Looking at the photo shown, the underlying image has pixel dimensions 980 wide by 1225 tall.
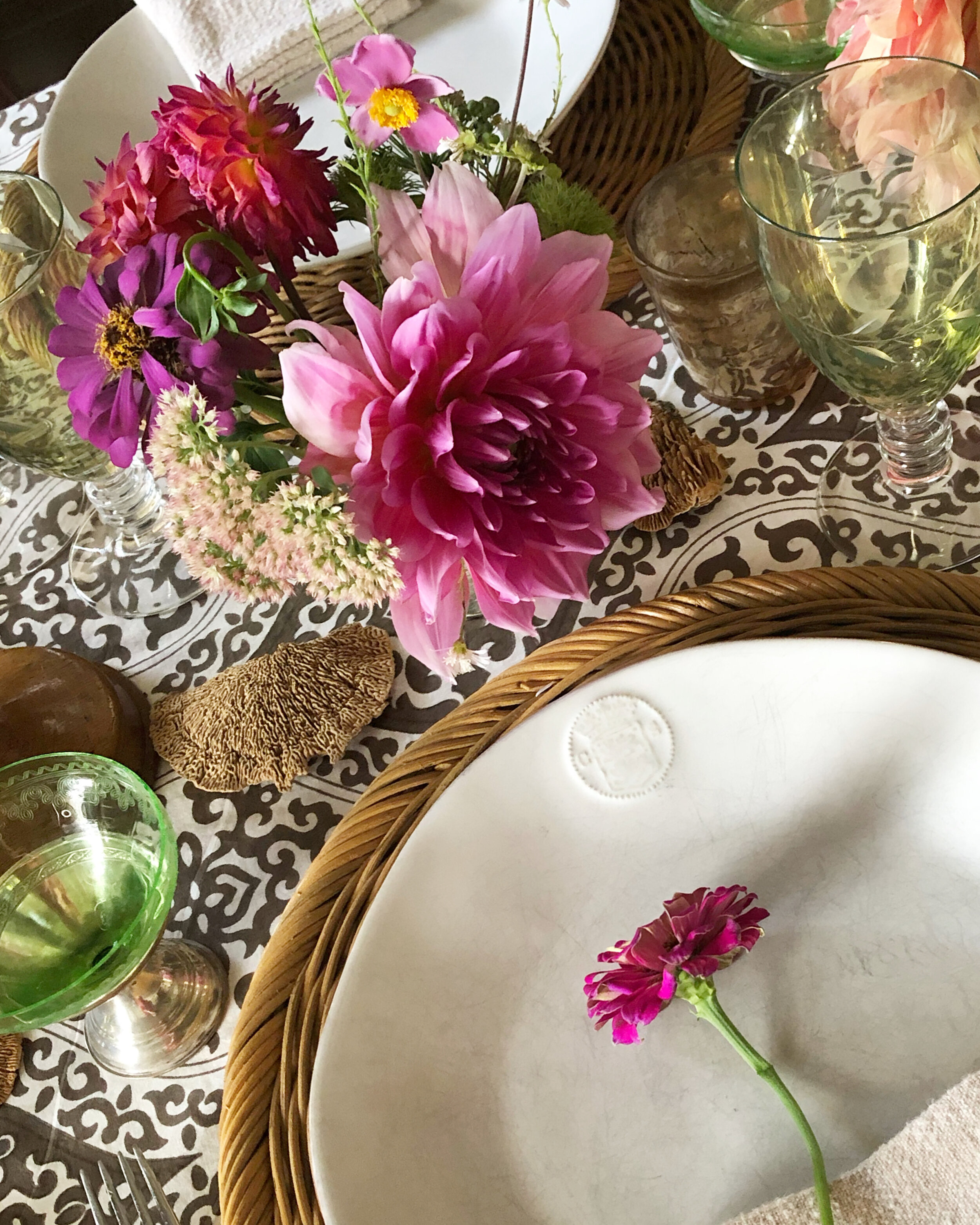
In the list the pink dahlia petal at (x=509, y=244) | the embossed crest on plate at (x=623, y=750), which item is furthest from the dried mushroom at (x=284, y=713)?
the pink dahlia petal at (x=509, y=244)

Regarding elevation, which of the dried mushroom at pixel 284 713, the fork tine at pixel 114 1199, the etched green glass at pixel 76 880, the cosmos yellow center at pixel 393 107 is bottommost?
the fork tine at pixel 114 1199

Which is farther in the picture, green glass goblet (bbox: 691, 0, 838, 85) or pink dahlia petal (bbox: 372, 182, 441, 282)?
green glass goblet (bbox: 691, 0, 838, 85)

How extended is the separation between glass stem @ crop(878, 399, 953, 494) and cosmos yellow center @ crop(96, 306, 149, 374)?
0.30 m

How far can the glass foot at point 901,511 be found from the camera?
0.47m

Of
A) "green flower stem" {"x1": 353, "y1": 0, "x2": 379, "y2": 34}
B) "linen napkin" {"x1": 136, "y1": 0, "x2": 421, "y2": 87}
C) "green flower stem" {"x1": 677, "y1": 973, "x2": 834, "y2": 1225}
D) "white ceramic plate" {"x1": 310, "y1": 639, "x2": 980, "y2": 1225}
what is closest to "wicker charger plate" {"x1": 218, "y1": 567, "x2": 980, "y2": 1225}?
"white ceramic plate" {"x1": 310, "y1": 639, "x2": 980, "y2": 1225}

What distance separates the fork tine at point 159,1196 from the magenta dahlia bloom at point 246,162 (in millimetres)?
342

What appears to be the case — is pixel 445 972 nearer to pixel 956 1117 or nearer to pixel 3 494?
pixel 956 1117

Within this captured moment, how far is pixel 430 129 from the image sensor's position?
360 mm

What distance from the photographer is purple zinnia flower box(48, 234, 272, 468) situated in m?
0.35

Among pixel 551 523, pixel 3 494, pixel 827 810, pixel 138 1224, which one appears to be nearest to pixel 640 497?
pixel 551 523

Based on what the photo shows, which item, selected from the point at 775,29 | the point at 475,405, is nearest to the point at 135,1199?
the point at 475,405

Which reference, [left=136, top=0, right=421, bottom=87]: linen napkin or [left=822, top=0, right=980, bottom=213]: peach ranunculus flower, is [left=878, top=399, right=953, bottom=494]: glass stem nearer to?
[left=822, top=0, right=980, bottom=213]: peach ranunculus flower

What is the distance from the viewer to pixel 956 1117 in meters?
0.33

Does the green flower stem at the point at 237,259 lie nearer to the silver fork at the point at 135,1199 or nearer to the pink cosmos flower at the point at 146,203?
the pink cosmos flower at the point at 146,203
